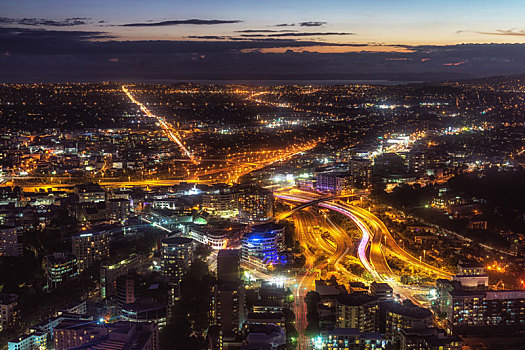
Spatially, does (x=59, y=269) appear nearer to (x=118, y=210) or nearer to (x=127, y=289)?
(x=127, y=289)

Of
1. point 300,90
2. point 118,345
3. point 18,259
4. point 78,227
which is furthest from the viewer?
point 300,90

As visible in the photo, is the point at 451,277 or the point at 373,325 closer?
the point at 373,325

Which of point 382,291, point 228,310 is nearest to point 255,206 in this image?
point 382,291

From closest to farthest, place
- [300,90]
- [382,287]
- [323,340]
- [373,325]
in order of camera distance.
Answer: [323,340], [373,325], [382,287], [300,90]

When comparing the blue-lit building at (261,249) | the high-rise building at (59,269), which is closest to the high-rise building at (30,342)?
the high-rise building at (59,269)

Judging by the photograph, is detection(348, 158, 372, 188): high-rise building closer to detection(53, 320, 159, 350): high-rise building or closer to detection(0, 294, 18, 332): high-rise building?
detection(0, 294, 18, 332): high-rise building

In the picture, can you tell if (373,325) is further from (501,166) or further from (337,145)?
(337,145)

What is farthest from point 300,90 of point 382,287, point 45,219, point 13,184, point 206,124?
point 382,287
